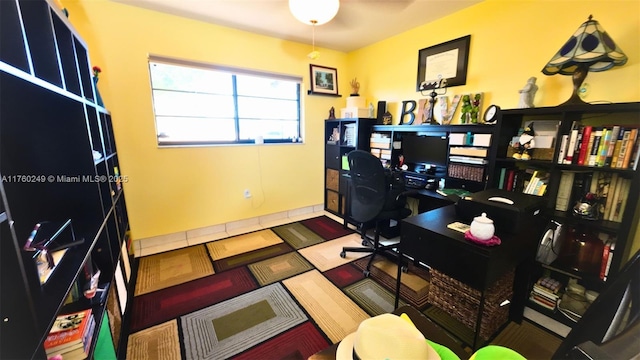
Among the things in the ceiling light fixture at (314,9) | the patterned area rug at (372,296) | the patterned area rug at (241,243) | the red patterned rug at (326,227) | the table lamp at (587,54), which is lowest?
the patterned area rug at (372,296)

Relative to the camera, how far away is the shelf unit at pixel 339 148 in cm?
319

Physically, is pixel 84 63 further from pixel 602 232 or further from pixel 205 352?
pixel 602 232

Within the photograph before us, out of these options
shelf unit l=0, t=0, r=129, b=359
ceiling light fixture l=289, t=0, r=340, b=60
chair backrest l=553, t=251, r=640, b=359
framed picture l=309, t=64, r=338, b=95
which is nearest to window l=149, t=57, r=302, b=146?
framed picture l=309, t=64, r=338, b=95

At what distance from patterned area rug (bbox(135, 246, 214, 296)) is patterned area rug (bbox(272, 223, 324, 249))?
0.88m

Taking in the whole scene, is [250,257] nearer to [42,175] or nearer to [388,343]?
[42,175]

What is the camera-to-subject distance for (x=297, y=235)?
3.01 meters

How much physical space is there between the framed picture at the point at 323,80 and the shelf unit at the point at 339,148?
0.46 m

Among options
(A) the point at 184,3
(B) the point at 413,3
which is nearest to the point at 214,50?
(A) the point at 184,3

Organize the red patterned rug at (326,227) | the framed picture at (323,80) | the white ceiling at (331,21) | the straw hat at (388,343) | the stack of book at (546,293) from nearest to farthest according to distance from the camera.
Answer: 1. the straw hat at (388,343)
2. the stack of book at (546,293)
3. the white ceiling at (331,21)
4. the red patterned rug at (326,227)
5. the framed picture at (323,80)

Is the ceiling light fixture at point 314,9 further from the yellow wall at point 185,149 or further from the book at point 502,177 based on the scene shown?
the book at point 502,177

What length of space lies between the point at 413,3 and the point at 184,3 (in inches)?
83.4

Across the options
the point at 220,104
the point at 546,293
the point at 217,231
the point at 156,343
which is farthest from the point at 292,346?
the point at 220,104

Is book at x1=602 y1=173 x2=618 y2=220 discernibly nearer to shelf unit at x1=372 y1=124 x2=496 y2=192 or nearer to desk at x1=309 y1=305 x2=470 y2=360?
shelf unit at x1=372 y1=124 x2=496 y2=192

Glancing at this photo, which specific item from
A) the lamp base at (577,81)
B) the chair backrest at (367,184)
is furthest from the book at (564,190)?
the chair backrest at (367,184)
